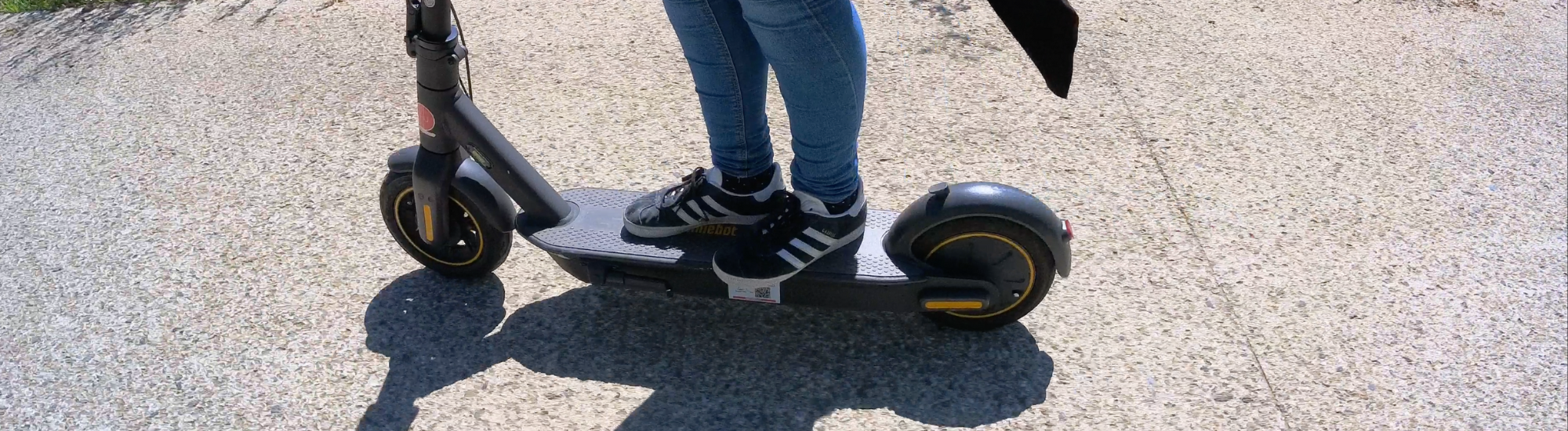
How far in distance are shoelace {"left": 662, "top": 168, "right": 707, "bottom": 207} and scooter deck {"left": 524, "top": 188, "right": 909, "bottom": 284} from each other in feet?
0.27

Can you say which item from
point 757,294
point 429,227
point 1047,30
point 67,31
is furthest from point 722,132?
point 67,31

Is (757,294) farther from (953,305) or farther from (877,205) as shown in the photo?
(877,205)

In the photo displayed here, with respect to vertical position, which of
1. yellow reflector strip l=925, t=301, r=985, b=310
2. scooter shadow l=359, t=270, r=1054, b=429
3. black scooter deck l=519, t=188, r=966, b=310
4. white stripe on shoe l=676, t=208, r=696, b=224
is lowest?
scooter shadow l=359, t=270, r=1054, b=429

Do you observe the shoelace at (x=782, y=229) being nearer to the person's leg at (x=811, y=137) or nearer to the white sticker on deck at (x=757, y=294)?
the person's leg at (x=811, y=137)

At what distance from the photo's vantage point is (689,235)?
2.66m

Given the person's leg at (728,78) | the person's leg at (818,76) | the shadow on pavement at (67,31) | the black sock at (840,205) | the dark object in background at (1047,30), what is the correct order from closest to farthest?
the dark object in background at (1047,30) < the person's leg at (818,76) < the person's leg at (728,78) < the black sock at (840,205) < the shadow on pavement at (67,31)

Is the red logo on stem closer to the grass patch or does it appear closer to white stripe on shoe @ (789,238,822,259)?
white stripe on shoe @ (789,238,822,259)

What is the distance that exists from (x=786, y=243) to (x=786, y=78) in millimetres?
401

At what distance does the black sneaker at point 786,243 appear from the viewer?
2.45 meters

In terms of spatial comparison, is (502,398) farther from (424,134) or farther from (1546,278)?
(1546,278)

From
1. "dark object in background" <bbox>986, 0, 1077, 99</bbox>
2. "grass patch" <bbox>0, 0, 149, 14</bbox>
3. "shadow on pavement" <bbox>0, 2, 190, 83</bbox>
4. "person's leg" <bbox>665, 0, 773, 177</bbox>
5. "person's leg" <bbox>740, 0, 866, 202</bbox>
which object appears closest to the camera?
"dark object in background" <bbox>986, 0, 1077, 99</bbox>

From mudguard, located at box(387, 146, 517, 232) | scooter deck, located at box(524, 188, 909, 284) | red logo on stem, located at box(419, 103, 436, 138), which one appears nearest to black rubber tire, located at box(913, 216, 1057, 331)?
scooter deck, located at box(524, 188, 909, 284)

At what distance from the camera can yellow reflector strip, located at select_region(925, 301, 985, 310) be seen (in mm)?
2484

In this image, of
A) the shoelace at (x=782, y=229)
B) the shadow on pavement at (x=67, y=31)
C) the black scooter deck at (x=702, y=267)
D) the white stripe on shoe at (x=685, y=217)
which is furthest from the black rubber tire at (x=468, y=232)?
the shadow on pavement at (x=67, y=31)
